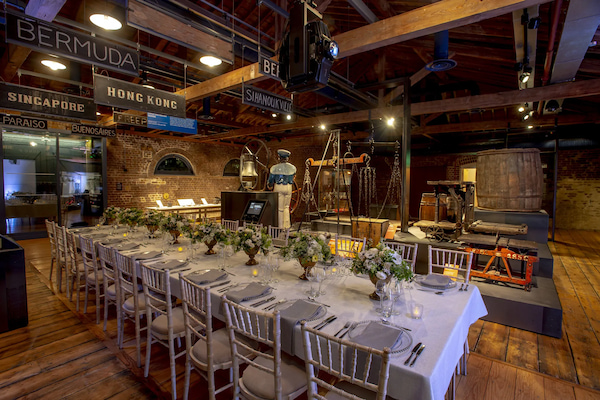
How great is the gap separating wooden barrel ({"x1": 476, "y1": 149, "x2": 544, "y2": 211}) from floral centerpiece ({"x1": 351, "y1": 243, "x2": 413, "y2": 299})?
3948 mm

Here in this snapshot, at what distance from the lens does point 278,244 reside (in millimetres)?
3771

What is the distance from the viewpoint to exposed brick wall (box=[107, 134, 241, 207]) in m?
9.59

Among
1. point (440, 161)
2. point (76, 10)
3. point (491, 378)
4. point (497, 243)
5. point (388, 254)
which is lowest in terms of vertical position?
point (491, 378)

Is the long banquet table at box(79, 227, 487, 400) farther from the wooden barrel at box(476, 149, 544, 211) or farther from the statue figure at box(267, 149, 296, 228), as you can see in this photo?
the statue figure at box(267, 149, 296, 228)

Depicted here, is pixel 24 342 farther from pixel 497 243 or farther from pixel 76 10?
pixel 497 243

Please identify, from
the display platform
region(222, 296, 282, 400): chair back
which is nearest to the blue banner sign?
region(222, 296, 282, 400): chair back

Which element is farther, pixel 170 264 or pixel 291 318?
pixel 170 264

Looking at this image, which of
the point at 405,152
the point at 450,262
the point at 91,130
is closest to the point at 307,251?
the point at 450,262

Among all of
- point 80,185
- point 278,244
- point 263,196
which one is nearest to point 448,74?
point 263,196

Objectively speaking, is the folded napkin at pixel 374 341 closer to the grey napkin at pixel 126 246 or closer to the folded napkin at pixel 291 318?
the folded napkin at pixel 291 318

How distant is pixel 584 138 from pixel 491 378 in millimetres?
8216

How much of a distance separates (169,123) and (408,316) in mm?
4657

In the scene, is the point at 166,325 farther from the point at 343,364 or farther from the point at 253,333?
the point at 343,364

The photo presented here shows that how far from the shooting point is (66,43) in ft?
8.48
